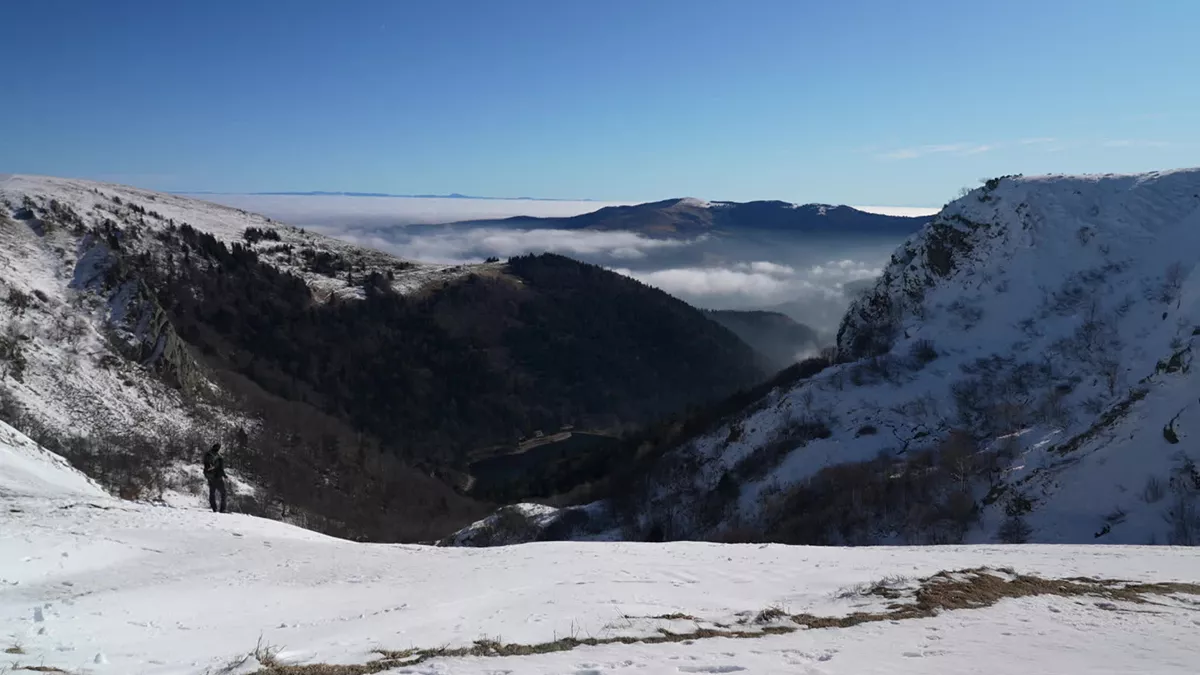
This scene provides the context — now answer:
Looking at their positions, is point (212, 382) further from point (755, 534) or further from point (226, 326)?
point (755, 534)

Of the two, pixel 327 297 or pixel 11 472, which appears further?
pixel 327 297

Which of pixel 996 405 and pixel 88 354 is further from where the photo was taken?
pixel 88 354

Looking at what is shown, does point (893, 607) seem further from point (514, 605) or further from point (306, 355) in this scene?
point (306, 355)

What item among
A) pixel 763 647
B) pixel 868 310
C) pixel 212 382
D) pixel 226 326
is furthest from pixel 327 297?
pixel 763 647

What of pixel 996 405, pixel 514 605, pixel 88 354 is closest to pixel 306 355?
pixel 88 354

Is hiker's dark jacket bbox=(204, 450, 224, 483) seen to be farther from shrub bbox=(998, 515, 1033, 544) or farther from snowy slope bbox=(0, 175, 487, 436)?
snowy slope bbox=(0, 175, 487, 436)

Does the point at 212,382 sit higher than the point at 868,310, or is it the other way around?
the point at 868,310
